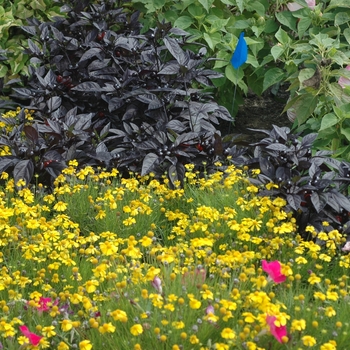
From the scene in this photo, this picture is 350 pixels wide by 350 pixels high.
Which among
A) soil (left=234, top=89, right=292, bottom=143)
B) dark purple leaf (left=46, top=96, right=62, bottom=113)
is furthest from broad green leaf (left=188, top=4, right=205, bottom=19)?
dark purple leaf (left=46, top=96, right=62, bottom=113)

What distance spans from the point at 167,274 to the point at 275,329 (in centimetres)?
51

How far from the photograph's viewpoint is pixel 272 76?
168 inches

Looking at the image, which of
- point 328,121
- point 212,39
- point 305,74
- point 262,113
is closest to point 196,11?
point 212,39

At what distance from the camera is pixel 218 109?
4.04 m

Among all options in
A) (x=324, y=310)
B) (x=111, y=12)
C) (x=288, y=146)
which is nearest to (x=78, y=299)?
(x=324, y=310)

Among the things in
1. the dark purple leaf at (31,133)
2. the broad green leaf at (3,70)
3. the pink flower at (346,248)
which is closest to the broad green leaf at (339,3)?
the pink flower at (346,248)

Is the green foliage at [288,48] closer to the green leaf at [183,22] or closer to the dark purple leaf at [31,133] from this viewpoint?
the green leaf at [183,22]

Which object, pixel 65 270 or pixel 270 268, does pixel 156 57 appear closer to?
pixel 65 270

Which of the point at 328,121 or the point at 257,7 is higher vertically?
the point at 257,7

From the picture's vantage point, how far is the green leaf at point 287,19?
4384 millimetres

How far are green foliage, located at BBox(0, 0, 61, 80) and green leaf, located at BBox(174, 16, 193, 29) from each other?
3.01ft

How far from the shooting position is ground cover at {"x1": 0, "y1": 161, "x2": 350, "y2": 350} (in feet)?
7.11

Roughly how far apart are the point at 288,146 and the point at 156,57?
3.54 ft

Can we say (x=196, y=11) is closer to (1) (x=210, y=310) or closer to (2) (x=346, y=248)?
(2) (x=346, y=248)
